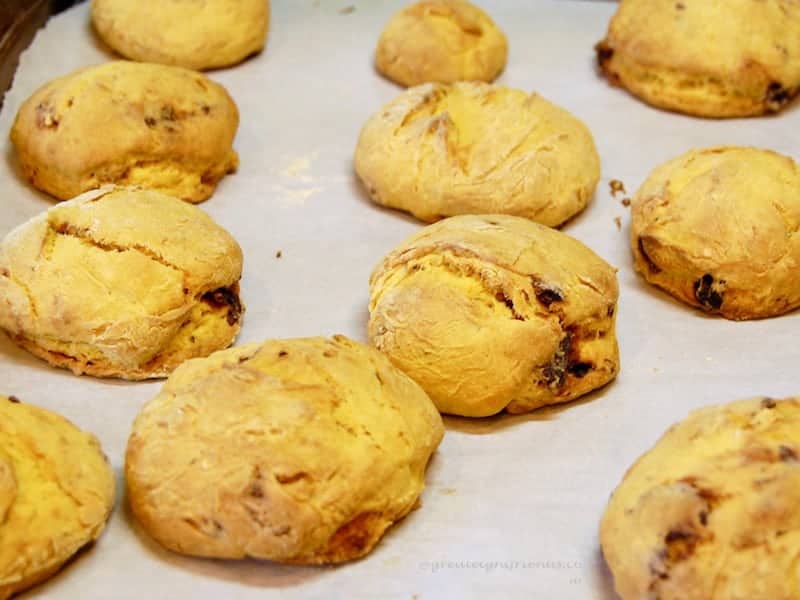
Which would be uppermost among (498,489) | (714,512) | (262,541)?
(714,512)

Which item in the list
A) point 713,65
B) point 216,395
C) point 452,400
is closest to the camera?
point 216,395

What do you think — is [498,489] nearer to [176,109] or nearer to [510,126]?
[510,126]

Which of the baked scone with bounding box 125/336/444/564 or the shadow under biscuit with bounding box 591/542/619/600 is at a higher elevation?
the baked scone with bounding box 125/336/444/564

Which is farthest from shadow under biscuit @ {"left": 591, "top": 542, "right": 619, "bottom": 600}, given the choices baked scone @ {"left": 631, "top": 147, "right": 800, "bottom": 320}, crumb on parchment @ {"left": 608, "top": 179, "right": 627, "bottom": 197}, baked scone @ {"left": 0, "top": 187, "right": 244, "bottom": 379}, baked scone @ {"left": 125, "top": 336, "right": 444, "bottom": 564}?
crumb on parchment @ {"left": 608, "top": 179, "right": 627, "bottom": 197}

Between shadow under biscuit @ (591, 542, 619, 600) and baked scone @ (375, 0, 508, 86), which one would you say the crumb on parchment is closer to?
baked scone @ (375, 0, 508, 86)

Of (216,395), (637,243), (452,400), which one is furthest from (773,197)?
(216,395)

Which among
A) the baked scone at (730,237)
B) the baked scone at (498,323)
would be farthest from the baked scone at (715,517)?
the baked scone at (730,237)

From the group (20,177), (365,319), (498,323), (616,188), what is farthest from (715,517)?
(20,177)
